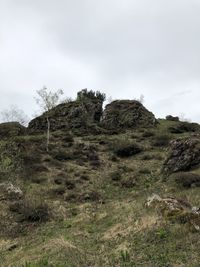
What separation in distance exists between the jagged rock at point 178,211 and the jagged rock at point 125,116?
153 ft

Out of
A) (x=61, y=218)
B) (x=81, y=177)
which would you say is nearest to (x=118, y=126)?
(x=81, y=177)

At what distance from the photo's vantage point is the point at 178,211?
21281 millimetres

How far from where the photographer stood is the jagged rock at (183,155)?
4116 centimetres

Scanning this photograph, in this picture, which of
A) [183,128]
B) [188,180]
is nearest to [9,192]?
[188,180]

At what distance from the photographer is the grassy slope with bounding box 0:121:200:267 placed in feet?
61.1

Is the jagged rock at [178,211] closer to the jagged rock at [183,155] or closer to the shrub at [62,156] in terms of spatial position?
the jagged rock at [183,155]

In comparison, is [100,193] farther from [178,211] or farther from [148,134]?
[148,134]

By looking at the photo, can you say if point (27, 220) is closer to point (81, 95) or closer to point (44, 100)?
point (44, 100)

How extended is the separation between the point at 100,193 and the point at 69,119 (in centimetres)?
3225

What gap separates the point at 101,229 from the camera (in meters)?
24.5

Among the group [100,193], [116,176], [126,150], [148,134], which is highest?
[148,134]

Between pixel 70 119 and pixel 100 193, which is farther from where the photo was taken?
pixel 70 119

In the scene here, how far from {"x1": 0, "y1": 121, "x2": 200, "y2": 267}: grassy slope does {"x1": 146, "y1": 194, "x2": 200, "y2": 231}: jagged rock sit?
1.25 feet

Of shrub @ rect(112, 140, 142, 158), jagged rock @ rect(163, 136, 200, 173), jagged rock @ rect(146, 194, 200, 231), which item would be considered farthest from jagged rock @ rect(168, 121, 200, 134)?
jagged rock @ rect(146, 194, 200, 231)
